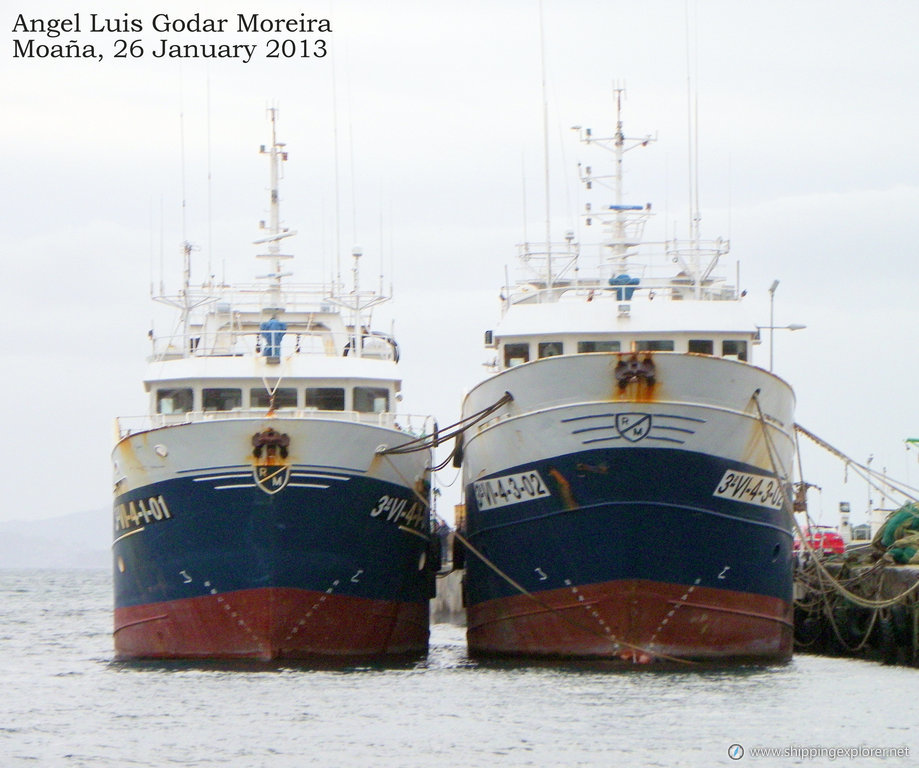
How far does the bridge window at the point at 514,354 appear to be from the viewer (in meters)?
35.5

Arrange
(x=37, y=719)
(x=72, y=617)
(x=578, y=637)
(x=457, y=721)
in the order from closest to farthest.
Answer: (x=457, y=721) → (x=37, y=719) → (x=578, y=637) → (x=72, y=617)

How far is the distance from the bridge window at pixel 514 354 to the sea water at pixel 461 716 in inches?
237

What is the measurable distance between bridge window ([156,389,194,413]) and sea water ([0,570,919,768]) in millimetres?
5054

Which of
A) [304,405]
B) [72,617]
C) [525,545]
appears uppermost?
[304,405]

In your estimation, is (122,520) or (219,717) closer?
(219,717)

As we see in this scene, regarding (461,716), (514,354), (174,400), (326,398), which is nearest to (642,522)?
(461,716)

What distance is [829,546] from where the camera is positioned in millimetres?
53562

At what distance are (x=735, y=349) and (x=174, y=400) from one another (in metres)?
11.2

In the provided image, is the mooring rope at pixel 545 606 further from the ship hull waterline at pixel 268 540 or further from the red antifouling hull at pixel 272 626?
the red antifouling hull at pixel 272 626

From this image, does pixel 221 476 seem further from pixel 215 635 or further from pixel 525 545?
pixel 525 545

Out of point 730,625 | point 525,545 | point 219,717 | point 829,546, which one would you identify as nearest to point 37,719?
point 219,717

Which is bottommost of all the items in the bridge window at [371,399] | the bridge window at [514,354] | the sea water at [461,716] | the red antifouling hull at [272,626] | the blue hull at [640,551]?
the sea water at [461,716]

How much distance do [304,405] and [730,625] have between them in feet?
31.2

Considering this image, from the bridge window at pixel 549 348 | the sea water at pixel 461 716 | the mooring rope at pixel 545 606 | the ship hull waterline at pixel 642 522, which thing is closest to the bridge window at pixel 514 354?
the bridge window at pixel 549 348
